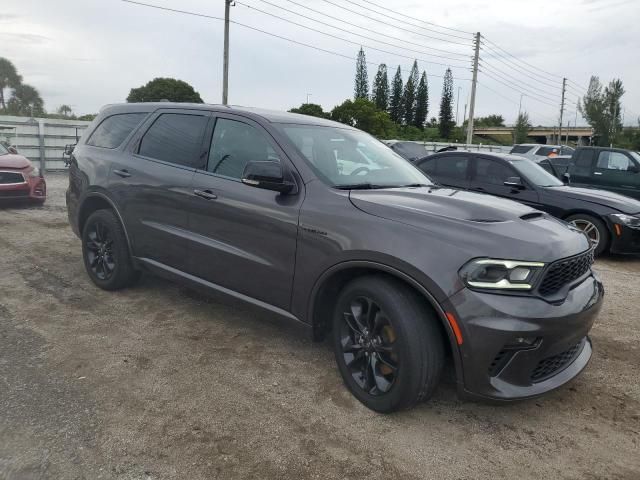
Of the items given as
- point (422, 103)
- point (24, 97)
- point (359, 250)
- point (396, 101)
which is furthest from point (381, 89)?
point (359, 250)

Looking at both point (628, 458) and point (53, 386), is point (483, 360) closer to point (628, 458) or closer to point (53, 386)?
point (628, 458)

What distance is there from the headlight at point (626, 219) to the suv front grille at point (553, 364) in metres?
4.83

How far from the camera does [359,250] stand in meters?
2.90

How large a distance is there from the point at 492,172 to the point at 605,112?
63418 mm

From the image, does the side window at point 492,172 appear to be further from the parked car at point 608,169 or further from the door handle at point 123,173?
the door handle at point 123,173

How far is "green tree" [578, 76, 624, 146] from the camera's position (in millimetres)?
59469

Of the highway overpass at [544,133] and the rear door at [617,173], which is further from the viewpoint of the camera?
the highway overpass at [544,133]

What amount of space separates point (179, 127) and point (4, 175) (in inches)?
249

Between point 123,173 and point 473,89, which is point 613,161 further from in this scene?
point 473,89

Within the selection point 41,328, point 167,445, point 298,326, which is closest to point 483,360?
point 298,326

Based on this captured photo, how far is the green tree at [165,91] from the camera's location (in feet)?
144

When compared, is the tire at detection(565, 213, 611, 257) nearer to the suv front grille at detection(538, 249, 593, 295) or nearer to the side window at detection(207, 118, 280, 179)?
the suv front grille at detection(538, 249, 593, 295)

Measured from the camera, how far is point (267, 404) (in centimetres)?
304

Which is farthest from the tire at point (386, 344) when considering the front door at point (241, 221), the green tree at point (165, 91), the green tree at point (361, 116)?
the green tree at point (165, 91)
